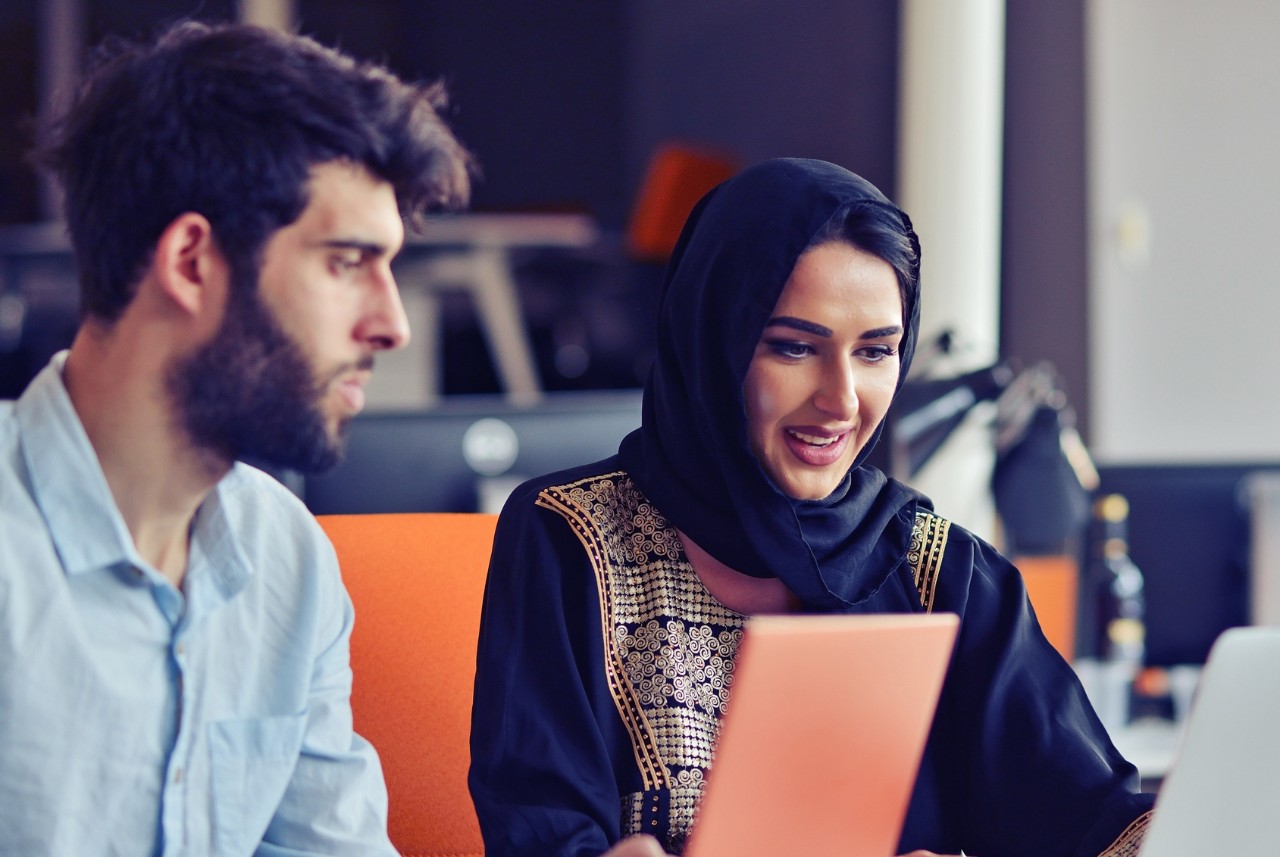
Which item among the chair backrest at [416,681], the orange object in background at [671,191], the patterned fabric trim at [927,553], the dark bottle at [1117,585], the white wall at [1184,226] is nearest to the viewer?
the patterned fabric trim at [927,553]

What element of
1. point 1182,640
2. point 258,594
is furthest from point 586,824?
point 1182,640

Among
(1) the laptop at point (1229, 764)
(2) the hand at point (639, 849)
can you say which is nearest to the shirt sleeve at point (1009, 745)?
(1) the laptop at point (1229, 764)

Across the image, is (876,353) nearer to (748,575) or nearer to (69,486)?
(748,575)

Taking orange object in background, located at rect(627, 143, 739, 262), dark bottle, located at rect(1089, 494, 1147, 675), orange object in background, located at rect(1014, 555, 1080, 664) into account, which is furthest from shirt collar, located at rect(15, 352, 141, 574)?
orange object in background, located at rect(627, 143, 739, 262)

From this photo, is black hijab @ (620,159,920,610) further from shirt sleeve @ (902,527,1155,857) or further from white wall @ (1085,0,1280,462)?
white wall @ (1085,0,1280,462)

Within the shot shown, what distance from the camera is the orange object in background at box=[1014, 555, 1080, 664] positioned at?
2.09 metres

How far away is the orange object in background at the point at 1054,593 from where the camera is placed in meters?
2.09

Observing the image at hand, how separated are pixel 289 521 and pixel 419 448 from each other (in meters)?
0.58

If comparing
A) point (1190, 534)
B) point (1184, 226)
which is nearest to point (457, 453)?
point (1190, 534)

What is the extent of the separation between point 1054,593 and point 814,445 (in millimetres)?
1096

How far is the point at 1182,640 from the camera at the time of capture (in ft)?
7.43

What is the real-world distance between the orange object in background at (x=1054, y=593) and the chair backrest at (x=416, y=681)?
0.89 metres

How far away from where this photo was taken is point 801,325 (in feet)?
3.76

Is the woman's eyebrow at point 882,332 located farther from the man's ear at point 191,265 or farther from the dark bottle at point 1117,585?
the dark bottle at point 1117,585
